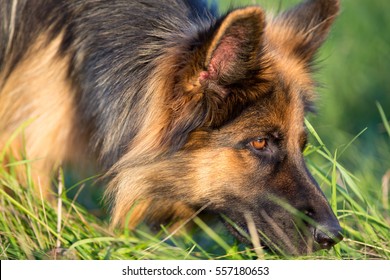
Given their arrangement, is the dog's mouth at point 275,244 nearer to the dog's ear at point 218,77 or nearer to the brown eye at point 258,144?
the brown eye at point 258,144

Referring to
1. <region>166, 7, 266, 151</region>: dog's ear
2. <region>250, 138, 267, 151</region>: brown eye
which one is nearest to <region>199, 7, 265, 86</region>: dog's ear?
<region>166, 7, 266, 151</region>: dog's ear

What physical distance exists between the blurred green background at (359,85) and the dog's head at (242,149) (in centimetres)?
135

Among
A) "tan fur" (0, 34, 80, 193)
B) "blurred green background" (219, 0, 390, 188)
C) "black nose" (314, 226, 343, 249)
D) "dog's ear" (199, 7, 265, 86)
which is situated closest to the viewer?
"dog's ear" (199, 7, 265, 86)

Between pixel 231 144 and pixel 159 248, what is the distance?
2.41ft

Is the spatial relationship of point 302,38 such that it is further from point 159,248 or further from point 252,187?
point 159,248

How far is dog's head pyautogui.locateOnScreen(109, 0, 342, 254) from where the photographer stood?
12.0ft

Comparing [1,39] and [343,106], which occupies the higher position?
[1,39]

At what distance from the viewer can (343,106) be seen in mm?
7484

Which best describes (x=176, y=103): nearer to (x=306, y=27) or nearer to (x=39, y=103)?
(x=39, y=103)

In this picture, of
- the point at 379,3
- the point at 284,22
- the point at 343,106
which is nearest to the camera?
the point at 284,22

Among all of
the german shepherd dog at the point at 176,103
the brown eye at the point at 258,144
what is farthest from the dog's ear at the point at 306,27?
the brown eye at the point at 258,144

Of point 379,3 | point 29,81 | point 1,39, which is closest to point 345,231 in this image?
point 29,81

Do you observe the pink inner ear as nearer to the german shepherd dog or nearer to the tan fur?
the german shepherd dog

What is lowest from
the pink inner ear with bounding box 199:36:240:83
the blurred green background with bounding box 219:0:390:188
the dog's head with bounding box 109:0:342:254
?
the blurred green background with bounding box 219:0:390:188
